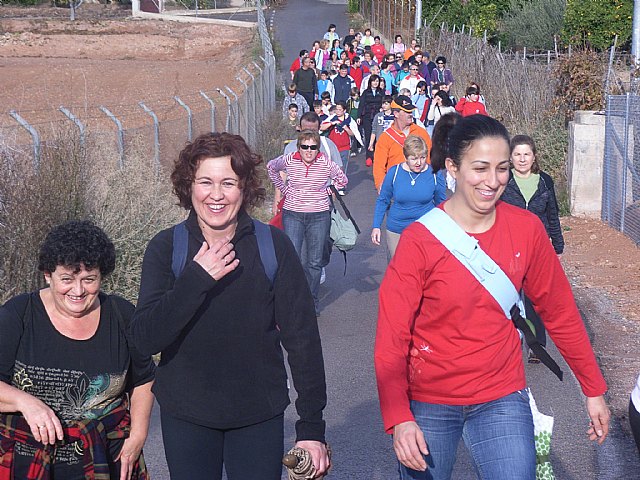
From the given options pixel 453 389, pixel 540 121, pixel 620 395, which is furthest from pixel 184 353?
pixel 540 121

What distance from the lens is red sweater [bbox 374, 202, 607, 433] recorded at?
12.8 feet

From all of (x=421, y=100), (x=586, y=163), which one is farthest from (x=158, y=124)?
(x=421, y=100)

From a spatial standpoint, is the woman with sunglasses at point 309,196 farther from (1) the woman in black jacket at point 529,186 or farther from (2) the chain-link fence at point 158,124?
(1) the woman in black jacket at point 529,186

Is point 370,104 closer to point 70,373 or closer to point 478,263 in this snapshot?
point 478,263

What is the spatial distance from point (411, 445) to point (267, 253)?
0.84 m

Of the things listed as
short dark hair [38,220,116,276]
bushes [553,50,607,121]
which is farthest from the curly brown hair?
bushes [553,50,607,121]

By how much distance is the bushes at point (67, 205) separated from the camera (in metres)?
8.85

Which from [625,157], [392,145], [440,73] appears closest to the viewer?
[392,145]

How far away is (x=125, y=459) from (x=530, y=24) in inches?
1445

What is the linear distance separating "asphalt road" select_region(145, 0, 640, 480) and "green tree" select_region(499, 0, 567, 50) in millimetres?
26477

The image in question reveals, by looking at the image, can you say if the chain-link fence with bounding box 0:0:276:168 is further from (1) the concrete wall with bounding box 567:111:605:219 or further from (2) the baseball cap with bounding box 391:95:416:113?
(1) the concrete wall with bounding box 567:111:605:219

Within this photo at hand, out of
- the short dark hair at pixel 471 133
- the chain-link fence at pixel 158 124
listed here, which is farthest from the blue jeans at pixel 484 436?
the chain-link fence at pixel 158 124

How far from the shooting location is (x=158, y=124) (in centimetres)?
1394

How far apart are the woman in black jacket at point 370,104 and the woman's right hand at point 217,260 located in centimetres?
1916
